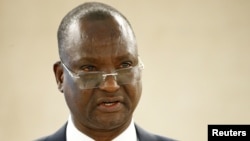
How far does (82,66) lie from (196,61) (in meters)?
1.37

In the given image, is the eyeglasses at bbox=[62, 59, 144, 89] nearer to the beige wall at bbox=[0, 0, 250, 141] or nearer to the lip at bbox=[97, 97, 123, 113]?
the lip at bbox=[97, 97, 123, 113]

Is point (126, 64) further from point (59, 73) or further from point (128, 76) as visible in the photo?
point (59, 73)

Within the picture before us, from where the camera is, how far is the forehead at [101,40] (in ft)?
2.62

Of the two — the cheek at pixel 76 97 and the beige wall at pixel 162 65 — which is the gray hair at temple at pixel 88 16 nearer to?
the cheek at pixel 76 97

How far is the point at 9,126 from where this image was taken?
2.11 m

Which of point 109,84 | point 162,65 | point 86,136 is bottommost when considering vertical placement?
point 162,65

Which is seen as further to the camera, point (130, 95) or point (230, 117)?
point (230, 117)

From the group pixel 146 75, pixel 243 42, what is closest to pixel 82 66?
pixel 146 75

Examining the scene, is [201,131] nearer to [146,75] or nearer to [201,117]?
[201,117]

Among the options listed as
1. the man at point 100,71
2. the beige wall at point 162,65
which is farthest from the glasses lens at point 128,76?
the beige wall at point 162,65

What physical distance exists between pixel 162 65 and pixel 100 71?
1.35 meters

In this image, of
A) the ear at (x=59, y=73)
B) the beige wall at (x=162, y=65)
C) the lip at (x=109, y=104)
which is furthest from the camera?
the beige wall at (x=162, y=65)

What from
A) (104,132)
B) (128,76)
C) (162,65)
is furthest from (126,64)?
(162,65)

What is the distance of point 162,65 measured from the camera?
2.14 meters
